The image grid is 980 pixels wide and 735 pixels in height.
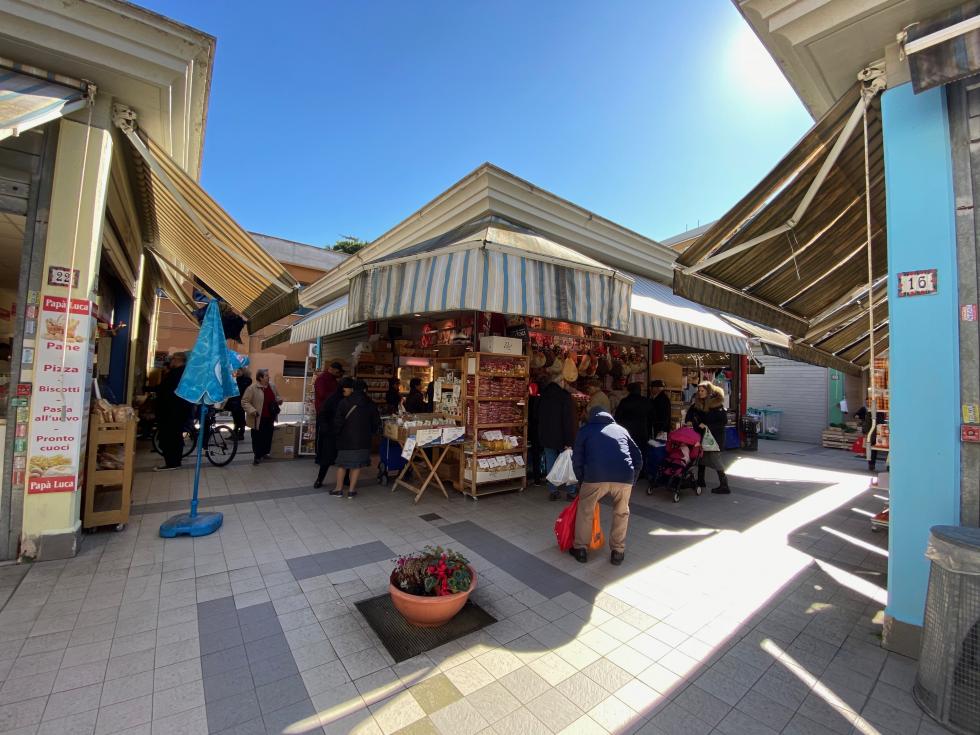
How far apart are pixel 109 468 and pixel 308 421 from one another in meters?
4.95

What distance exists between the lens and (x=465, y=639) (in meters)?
2.82

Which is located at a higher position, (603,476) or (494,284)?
(494,284)

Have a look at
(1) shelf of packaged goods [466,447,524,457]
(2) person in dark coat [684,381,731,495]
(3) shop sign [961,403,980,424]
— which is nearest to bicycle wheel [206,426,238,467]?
(1) shelf of packaged goods [466,447,524,457]

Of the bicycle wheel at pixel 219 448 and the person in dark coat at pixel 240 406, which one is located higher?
the person in dark coat at pixel 240 406

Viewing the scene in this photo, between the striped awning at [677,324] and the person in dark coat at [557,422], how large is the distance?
1.48 m

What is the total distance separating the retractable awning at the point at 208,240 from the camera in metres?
4.48

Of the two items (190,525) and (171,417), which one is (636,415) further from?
(171,417)

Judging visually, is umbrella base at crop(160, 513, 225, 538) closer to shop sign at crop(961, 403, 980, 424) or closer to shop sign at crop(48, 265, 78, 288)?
shop sign at crop(48, 265, 78, 288)

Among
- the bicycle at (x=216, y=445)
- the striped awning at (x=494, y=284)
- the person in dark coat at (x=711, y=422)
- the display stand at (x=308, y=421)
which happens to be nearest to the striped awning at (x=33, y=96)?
the striped awning at (x=494, y=284)

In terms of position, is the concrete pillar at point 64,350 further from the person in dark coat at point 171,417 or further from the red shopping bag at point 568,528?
the red shopping bag at point 568,528

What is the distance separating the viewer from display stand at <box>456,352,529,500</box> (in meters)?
6.02

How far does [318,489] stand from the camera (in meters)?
6.45

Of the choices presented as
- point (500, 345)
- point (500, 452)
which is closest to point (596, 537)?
point (500, 452)

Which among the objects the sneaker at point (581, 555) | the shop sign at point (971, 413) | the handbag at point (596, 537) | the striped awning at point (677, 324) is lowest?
the sneaker at point (581, 555)
